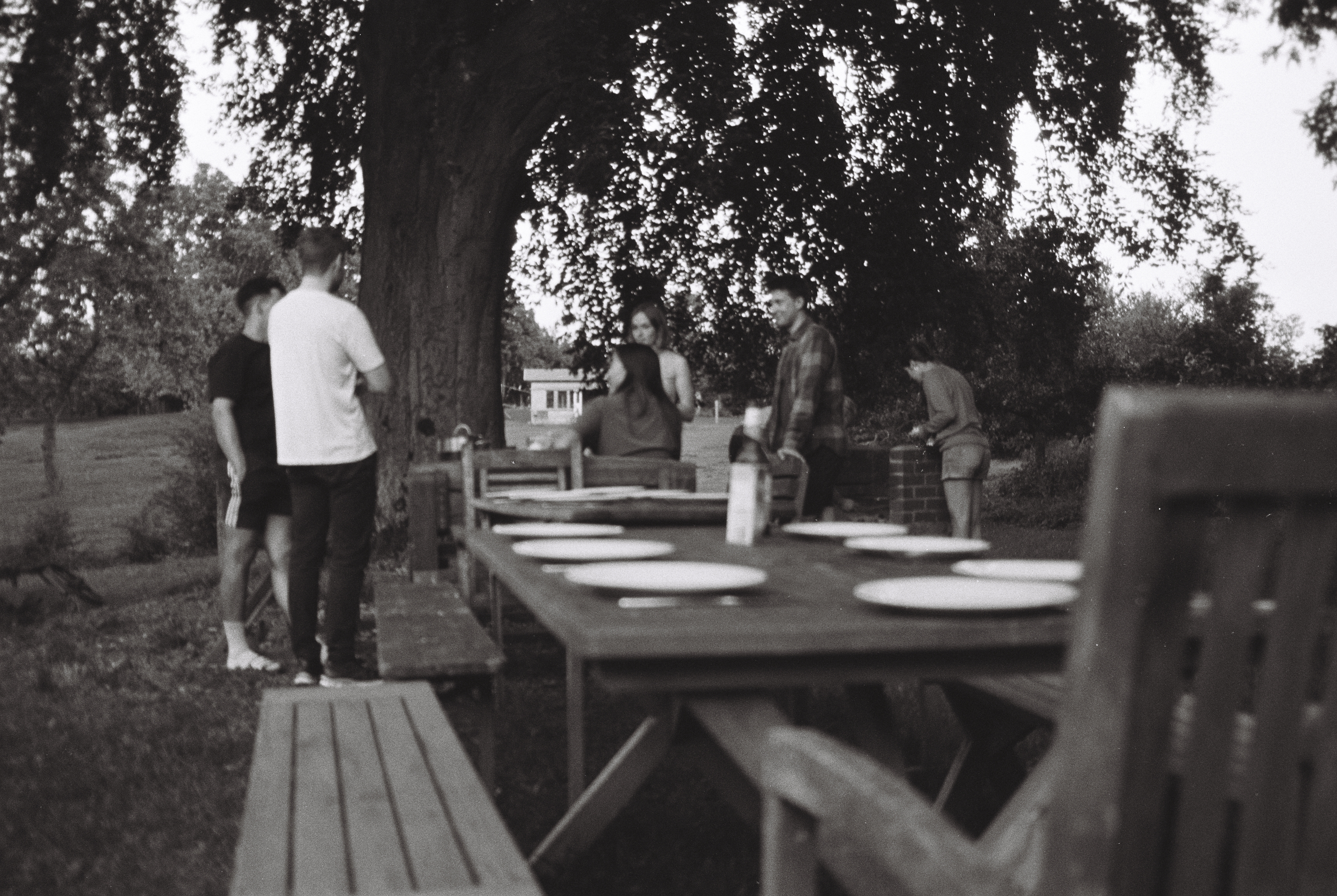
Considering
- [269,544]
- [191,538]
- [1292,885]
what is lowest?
[191,538]

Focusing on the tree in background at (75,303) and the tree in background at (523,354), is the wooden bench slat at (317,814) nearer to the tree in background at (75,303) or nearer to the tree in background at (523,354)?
the tree in background at (75,303)

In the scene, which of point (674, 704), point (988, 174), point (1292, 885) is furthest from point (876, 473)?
point (1292, 885)

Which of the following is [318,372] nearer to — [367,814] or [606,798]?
[606,798]

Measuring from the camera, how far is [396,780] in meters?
2.41

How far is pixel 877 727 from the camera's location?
3328mm

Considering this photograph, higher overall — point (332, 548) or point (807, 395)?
point (807, 395)

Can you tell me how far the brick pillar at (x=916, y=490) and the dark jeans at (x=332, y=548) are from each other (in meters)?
6.26

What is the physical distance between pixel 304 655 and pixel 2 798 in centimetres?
146

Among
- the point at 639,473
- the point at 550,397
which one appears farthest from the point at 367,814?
the point at 550,397

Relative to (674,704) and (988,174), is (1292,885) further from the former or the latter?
(988,174)

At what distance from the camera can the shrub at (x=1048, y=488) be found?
19312 mm

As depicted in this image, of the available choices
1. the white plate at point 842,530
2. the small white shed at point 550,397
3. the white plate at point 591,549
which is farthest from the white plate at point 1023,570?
the small white shed at point 550,397

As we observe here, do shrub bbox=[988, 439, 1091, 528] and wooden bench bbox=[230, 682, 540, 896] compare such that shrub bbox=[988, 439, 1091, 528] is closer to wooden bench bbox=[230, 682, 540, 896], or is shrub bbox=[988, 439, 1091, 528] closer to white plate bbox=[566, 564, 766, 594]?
Result: wooden bench bbox=[230, 682, 540, 896]

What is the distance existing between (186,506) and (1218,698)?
660 inches
